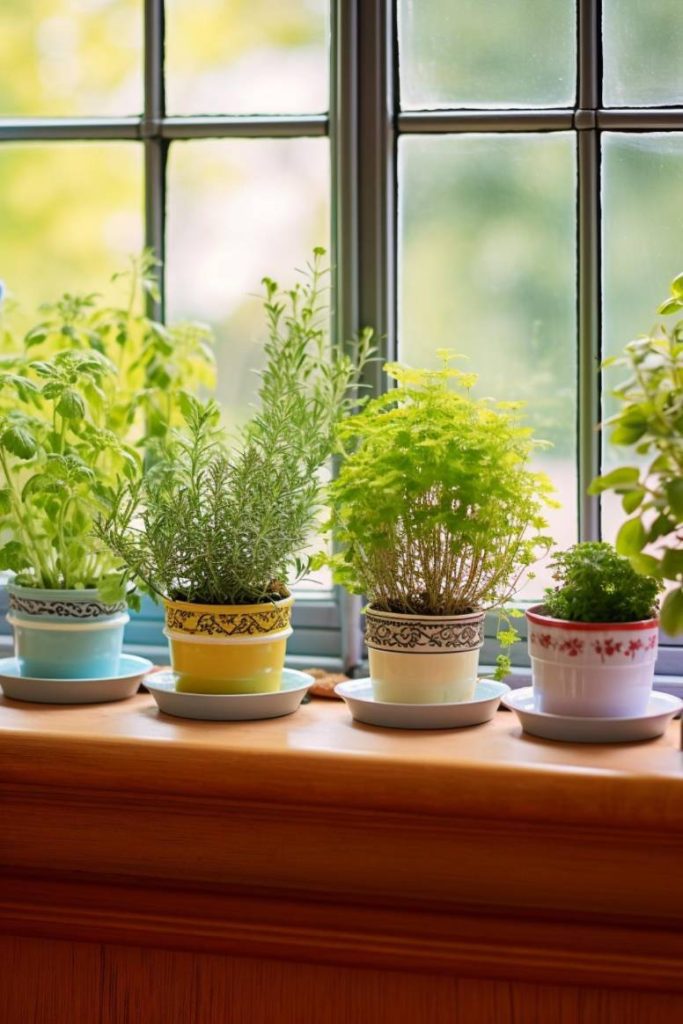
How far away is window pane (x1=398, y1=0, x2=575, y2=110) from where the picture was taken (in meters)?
1.53

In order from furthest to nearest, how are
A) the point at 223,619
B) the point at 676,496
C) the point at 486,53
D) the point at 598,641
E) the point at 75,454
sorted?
the point at 486,53 < the point at 75,454 < the point at 223,619 < the point at 598,641 < the point at 676,496

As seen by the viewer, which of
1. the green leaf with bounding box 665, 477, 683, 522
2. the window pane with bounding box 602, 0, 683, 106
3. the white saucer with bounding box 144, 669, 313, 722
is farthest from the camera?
the window pane with bounding box 602, 0, 683, 106

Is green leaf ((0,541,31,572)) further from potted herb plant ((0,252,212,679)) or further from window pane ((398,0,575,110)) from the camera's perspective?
window pane ((398,0,575,110))

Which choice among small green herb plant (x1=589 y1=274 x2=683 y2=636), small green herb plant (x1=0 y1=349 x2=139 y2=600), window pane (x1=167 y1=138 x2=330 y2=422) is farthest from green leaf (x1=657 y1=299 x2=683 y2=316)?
small green herb plant (x1=0 y1=349 x2=139 y2=600)

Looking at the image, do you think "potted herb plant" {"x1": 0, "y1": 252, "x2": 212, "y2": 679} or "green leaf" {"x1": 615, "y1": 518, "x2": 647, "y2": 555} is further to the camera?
"potted herb plant" {"x1": 0, "y1": 252, "x2": 212, "y2": 679}

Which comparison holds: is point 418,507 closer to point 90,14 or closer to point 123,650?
point 123,650

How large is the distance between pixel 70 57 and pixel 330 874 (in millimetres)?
1242

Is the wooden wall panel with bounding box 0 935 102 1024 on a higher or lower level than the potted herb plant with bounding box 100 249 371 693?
lower

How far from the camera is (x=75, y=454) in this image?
4.73 feet

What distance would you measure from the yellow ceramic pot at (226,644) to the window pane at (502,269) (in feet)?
1.33

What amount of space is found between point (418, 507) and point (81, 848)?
0.57 meters

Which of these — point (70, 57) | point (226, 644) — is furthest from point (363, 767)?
point (70, 57)

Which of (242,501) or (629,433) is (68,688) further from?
(629,433)

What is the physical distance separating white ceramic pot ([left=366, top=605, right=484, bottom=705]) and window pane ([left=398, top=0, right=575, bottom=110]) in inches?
28.9
